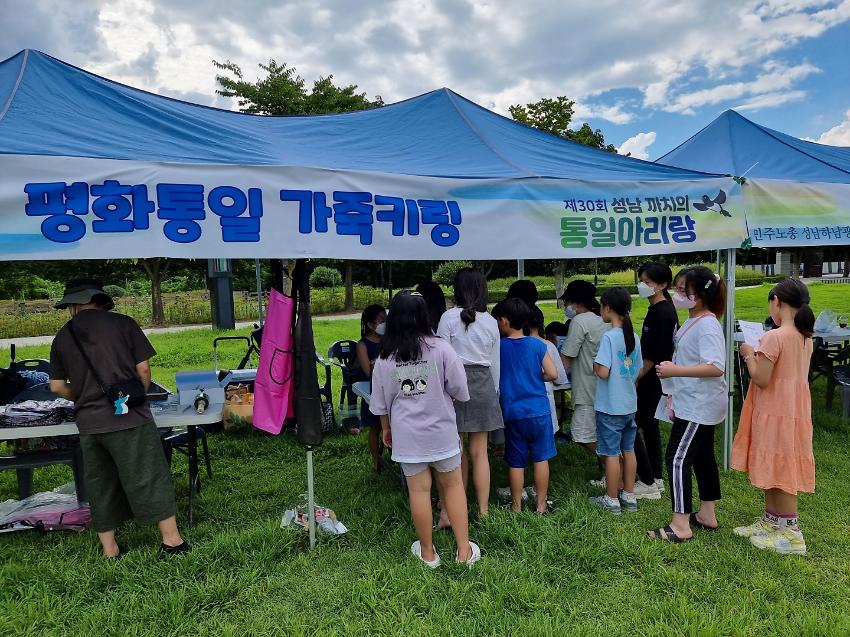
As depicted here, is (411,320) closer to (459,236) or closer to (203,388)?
(459,236)

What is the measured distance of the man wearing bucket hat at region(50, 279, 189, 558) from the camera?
282 cm

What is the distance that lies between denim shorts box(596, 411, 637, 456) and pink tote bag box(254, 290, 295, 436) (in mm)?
1955

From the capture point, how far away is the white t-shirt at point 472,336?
3102mm

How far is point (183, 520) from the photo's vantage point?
140 inches

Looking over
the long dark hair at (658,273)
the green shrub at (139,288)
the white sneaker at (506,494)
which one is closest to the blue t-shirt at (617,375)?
Answer: the long dark hair at (658,273)

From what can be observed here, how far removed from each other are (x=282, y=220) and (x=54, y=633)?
2.17 metres

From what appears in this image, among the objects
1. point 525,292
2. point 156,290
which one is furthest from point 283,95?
point 525,292

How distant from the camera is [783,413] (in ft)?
9.61

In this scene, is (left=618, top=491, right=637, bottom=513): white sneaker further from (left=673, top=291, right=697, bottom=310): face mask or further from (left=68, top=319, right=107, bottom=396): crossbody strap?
(left=68, top=319, right=107, bottom=396): crossbody strap

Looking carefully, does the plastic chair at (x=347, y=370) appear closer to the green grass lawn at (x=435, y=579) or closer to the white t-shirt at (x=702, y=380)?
the green grass lawn at (x=435, y=579)

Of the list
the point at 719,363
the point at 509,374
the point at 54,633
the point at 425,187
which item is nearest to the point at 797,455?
the point at 719,363

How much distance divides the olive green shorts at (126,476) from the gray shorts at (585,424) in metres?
2.59

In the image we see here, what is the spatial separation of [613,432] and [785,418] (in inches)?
36.6

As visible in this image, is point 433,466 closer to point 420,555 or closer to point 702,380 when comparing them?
point 420,555
